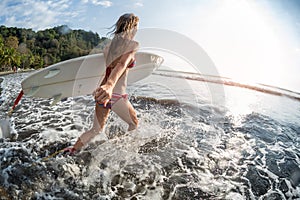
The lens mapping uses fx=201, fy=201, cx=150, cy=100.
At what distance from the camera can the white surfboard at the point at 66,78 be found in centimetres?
322

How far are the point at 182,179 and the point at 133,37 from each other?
1985 millimetres

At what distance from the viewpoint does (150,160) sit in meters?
3.01

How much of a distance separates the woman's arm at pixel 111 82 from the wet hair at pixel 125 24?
0.32 metres

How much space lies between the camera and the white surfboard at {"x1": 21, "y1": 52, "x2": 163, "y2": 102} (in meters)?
3.22

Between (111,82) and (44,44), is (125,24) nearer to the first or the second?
(111,82)

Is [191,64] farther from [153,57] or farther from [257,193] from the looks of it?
[257,193]

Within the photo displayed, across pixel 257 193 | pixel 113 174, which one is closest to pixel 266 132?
pixel 257 193

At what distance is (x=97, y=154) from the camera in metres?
3.06

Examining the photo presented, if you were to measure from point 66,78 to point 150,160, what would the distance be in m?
1.93

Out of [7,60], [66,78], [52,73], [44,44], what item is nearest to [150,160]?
[66,78]

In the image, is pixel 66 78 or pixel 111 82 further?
pixel 66 78

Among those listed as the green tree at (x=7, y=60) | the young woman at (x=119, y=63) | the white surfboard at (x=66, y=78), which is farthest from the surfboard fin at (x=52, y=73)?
the green tree at (x=7, y=60)

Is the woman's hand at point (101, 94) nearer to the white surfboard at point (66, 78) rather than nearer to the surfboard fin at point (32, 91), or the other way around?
the white surfboard at point (66, 78)

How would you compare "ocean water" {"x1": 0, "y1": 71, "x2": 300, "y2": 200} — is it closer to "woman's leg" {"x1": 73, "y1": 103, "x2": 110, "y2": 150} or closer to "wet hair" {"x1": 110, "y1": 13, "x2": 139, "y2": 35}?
"woman's leg" {"x1": 73, "y1": 103, "x2": 110, "y2": 150}
